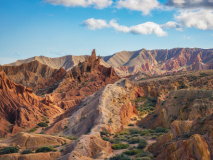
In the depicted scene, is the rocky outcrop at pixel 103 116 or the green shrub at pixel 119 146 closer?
the green shrub at pixel 119 146

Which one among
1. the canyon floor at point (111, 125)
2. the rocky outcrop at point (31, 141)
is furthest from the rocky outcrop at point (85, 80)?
the rocky outcrop at point (31, 141)

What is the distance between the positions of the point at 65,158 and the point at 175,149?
7693 mm

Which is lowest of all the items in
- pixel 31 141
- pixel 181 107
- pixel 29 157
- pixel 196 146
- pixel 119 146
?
pixel 119 146

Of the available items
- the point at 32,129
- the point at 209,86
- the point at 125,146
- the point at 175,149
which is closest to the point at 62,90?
the point at 32,129

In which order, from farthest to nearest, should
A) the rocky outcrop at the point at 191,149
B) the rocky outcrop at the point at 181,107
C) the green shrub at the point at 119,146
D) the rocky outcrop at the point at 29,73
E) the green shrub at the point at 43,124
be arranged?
the rocky outcrop at the point at 29,73
the green shrub at the point at 43,124
the rocky outcrop at the point at 181,107
the green shrub at the point at 119,146
the rocky outcrop at the point at 191,149

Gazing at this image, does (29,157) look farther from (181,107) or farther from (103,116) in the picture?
(181,107)

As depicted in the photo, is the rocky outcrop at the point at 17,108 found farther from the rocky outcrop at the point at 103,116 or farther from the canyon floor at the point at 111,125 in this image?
the rocky outcrop at the point at 103,116

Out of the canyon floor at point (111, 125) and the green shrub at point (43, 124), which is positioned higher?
the canyon floor at point (111, 125)

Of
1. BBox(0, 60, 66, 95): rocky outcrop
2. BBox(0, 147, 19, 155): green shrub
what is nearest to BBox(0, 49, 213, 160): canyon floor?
BBox(0, 147, 19, 155): green shrub

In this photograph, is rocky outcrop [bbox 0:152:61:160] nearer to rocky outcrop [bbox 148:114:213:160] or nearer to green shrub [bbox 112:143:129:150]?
green shrub [bbox 112:143:129:150]

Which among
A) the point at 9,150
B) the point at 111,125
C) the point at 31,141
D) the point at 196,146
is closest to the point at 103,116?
the point at 111,125

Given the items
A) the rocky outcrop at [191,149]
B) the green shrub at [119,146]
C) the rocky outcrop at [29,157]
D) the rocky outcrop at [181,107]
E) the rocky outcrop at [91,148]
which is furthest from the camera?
the rocky outcrop at [181,107]

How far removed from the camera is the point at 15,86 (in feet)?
169

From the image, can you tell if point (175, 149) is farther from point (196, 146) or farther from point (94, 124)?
point (94, 124)
